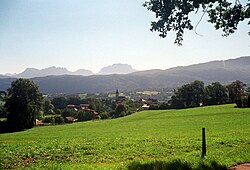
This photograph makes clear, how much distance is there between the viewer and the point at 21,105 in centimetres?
7188

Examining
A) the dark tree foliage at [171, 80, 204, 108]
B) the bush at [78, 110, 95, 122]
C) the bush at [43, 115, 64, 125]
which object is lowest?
the bush at [78, 110, 95, 122]

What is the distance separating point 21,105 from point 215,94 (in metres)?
72.7

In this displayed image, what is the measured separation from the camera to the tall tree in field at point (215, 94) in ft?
359

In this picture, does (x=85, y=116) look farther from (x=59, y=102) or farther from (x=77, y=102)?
(x=77, y=102)

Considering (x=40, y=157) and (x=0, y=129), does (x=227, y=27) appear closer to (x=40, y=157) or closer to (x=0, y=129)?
(x=40, y=157)

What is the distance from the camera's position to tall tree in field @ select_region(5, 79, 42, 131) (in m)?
71.7

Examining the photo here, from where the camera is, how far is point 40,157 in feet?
56.2

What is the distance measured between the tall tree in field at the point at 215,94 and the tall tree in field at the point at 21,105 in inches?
2603

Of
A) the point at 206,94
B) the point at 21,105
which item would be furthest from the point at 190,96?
the point at 21,105

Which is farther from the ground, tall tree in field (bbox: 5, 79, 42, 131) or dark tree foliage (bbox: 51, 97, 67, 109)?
tall tree in field (bbox: 5, 79, 42, 131)

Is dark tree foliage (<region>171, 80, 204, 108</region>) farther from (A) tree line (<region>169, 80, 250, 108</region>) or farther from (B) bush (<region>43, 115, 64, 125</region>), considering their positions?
(B) bush (<region>43, 115, 64, 125</region>)

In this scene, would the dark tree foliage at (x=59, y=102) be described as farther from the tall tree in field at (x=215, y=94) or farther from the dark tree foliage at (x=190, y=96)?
the tall tree in field at (x=215, y=94)

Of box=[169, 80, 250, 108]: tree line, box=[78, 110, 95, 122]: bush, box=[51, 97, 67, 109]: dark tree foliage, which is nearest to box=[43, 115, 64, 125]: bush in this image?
box=[78, 110, 95, 122]: bush

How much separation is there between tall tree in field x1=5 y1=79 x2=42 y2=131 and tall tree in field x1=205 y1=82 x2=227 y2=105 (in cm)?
6612
